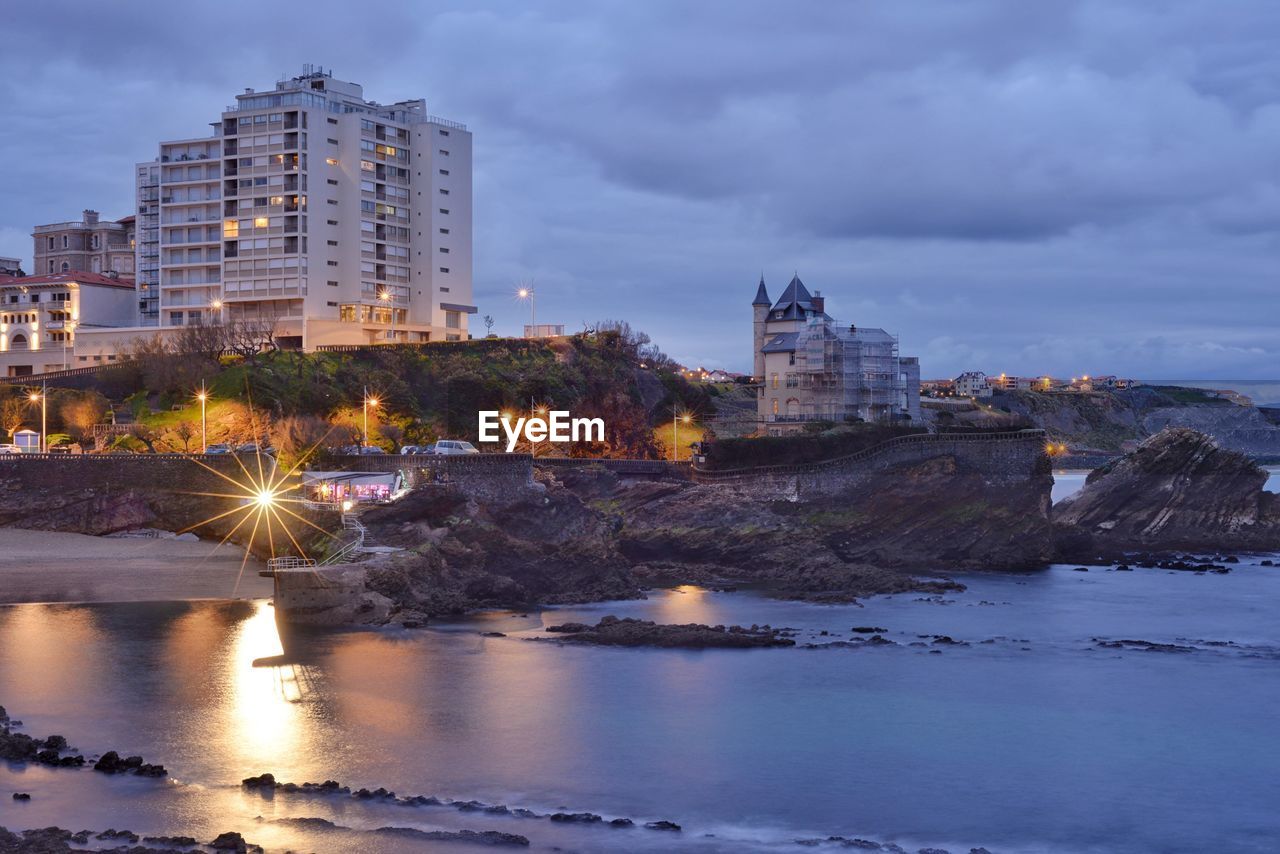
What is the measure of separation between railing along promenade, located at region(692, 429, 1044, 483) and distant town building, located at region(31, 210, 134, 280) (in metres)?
87.2

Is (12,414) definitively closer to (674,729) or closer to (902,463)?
(902,463)

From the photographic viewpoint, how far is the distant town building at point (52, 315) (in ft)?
403

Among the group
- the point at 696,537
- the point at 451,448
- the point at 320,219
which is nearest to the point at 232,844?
the point at 451,448

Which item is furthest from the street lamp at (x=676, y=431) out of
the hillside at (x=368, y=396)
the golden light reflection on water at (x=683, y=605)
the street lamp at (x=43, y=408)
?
the street lamp at (x=43, y=408)

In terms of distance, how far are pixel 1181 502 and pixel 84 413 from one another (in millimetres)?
81720

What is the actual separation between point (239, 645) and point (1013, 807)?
1207 inches

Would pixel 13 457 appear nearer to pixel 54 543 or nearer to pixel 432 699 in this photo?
pixel 54 543

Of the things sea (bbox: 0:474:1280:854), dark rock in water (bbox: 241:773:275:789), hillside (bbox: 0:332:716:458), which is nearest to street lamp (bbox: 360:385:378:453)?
hillside (bbox: 0:332:716:458)

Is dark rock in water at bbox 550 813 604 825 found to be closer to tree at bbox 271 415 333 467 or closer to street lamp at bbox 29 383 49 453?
tree at bbox 271 415 333 467

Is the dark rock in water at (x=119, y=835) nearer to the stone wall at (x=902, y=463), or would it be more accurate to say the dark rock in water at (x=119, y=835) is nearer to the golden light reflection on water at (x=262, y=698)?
the golden light reflection on water at (x=262, y=698)

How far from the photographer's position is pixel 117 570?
66875mm

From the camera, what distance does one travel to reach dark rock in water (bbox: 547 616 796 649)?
54.4 meters

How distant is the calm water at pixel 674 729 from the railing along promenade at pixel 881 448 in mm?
30161

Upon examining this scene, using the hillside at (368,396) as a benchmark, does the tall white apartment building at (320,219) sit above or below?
above
